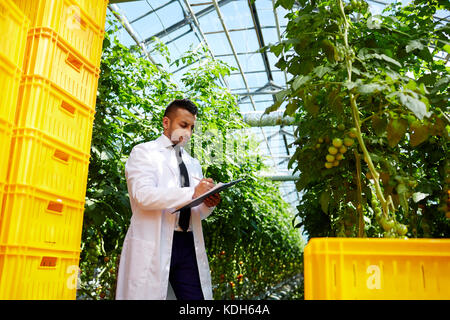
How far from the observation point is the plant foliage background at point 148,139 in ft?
10.7

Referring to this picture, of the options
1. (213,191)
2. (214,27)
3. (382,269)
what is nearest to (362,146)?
(382,269)

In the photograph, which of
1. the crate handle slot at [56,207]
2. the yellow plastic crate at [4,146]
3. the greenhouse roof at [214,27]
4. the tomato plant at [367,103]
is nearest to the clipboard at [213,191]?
the tomato plant at [367,103]

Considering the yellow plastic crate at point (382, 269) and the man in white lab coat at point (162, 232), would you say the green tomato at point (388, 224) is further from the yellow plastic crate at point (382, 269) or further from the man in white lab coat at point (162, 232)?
the man in white lab coat at point (162, 232)

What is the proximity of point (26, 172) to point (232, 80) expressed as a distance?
9.43m

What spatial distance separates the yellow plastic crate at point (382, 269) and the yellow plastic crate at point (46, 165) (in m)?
1.07

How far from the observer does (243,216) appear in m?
5.04

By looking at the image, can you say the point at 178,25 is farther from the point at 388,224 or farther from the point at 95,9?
the point at 388,224

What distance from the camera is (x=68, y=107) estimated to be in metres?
1.90

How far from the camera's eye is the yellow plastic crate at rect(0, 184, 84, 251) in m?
1.57

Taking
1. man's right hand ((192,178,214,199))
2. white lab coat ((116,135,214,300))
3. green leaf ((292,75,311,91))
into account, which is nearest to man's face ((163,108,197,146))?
white lab coat ((116,135,214,300))

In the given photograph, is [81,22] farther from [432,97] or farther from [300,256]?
[300,256]
